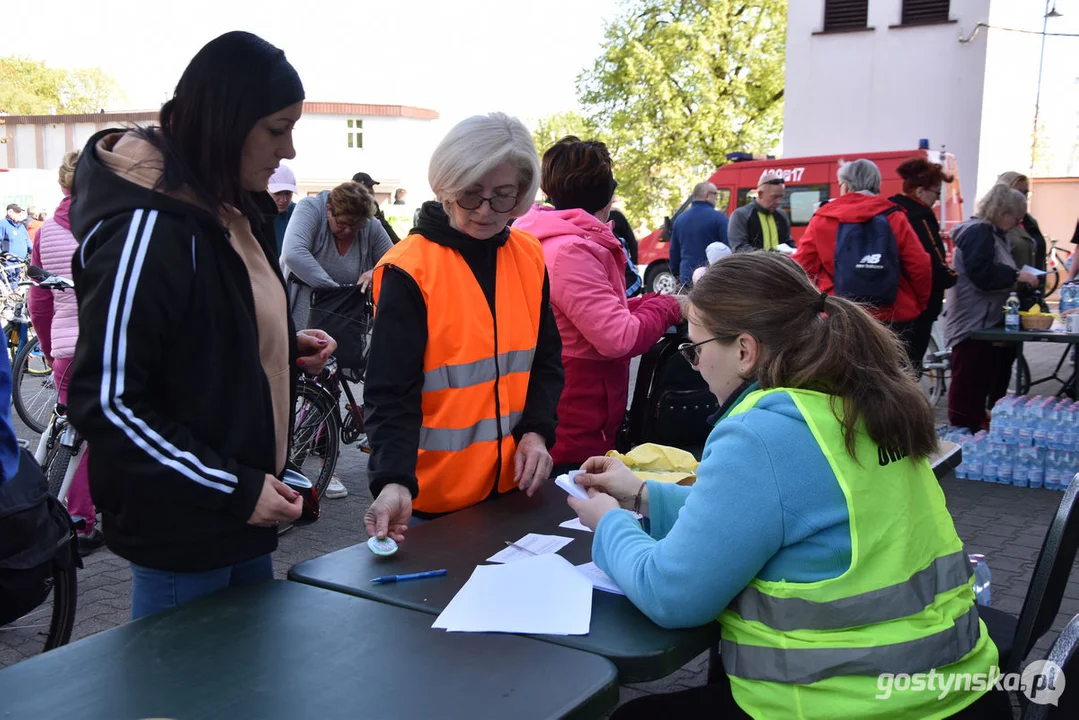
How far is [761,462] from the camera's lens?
1.56 meters

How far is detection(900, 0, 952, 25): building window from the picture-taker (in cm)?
1666

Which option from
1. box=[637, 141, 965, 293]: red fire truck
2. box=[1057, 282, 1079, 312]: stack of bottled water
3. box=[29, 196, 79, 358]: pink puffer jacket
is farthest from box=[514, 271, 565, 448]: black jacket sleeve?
box=[637, 141, 965, 293]: red fire truck

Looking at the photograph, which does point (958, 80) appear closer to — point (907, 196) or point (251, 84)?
point (907, 196)

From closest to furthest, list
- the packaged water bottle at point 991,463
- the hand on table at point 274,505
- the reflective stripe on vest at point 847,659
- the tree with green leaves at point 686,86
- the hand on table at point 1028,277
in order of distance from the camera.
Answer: the reflective stripe on vest at point 847,659 < the hand on table at point 274,505 < the packaged water bottle at point 991,463 < the hand on table at point 1028,277 < the tree with green leaves at point 686,86

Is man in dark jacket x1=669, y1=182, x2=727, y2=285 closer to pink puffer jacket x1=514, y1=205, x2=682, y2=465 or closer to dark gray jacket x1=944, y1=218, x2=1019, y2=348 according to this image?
dark gray jacket x1=944, y1=218, x2=1019, y2=348

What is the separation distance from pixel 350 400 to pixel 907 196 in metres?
4.01

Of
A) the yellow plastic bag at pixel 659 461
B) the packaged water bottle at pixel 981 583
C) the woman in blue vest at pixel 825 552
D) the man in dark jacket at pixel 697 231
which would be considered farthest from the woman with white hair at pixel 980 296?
the woman in blue vest at pixel 825 552

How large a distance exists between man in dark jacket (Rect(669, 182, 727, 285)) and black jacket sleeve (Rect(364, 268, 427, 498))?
25.7ft

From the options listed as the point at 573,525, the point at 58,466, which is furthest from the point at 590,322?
the point at 58,466

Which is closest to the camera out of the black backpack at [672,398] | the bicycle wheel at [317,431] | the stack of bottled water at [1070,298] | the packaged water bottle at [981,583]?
the packaged water bottle at [981,583]

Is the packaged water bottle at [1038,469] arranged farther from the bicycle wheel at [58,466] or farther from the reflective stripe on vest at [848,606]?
the bicycle wheel at [58,466]

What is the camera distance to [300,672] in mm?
1459

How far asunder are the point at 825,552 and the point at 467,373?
39.9 inches

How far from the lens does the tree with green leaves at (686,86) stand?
23.2m
